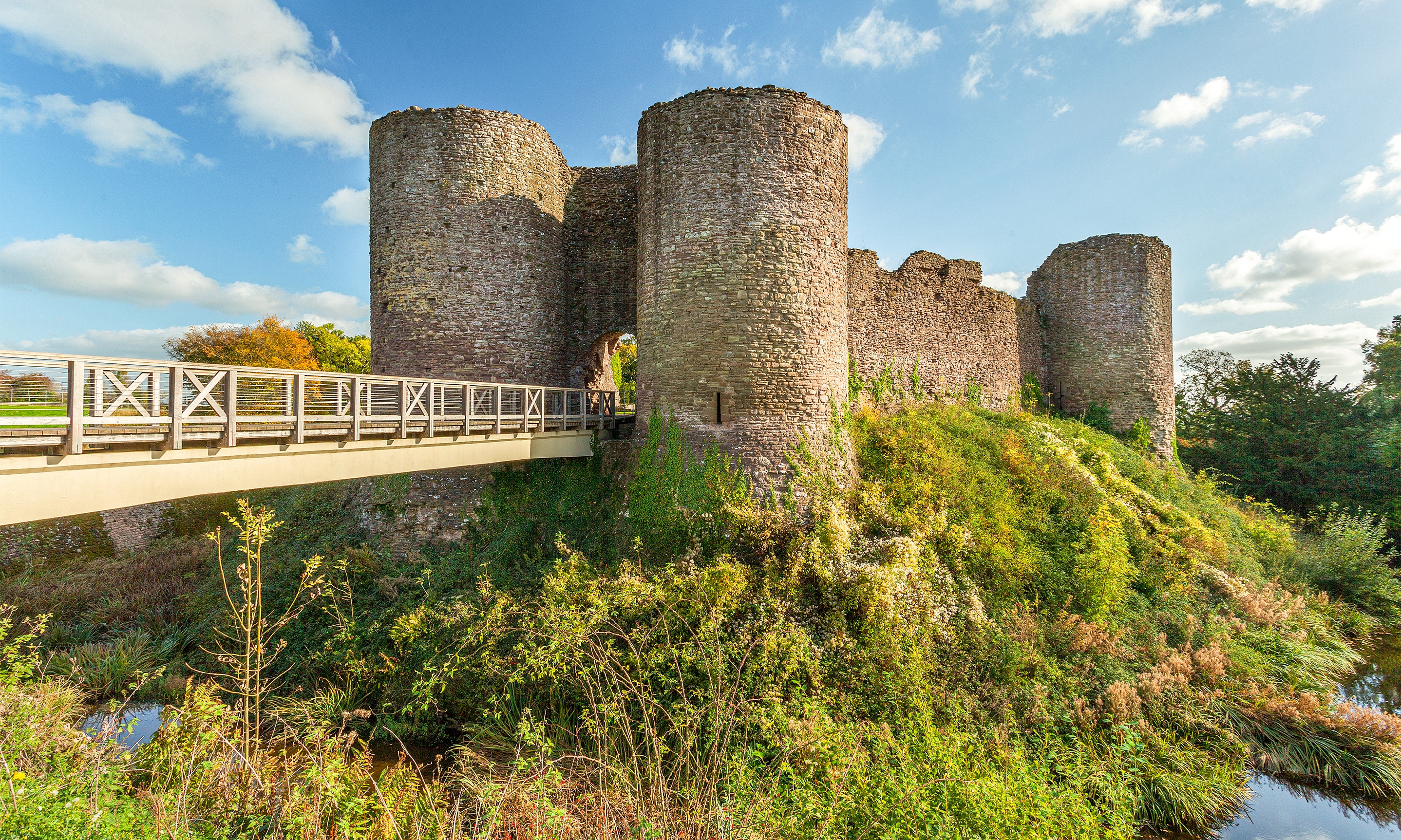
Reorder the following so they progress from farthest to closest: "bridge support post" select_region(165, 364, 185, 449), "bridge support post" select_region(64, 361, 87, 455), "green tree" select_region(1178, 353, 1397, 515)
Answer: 1. "green tree" select_region(1178, 353, 1397, 515)
2. "bridge support post" select_region(165, 364, 185, 449)
3. "bridge support post" select_region(64, 361, 87, 455)

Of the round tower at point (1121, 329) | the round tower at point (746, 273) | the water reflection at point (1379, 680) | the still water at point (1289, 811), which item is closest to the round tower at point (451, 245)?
the round tower at point (746, 273)

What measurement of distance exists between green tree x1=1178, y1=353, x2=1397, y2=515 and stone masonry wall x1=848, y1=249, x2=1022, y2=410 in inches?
321

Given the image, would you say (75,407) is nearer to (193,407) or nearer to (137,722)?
(193,407)

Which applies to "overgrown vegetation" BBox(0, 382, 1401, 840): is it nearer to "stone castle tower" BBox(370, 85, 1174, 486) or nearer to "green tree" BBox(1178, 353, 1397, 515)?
"stone castle tower" BBox(370, 85, 1174, 486)

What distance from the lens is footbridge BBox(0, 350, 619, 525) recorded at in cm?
499

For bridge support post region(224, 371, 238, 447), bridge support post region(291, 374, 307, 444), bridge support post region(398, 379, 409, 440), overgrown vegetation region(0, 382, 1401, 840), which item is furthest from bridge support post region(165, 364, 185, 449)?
bridge support post region(398, 379, 409, 440)

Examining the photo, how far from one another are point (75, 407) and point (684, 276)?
7531 mm

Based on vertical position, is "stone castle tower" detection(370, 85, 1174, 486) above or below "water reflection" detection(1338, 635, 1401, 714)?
above

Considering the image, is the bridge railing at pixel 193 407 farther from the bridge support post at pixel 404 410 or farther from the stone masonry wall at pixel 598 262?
the stone masonry wall at pixel 598 262

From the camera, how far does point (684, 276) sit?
9.76 m

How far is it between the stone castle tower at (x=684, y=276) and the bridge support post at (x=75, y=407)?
6.71 meters

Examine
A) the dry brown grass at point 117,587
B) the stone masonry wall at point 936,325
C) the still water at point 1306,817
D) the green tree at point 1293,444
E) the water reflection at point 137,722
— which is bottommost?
the still water at point 1306,817

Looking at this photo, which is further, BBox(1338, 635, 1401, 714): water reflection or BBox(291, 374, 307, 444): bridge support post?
BBox(1338, 635, 1401, 714): water reflection

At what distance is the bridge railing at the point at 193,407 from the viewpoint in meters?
5.01
